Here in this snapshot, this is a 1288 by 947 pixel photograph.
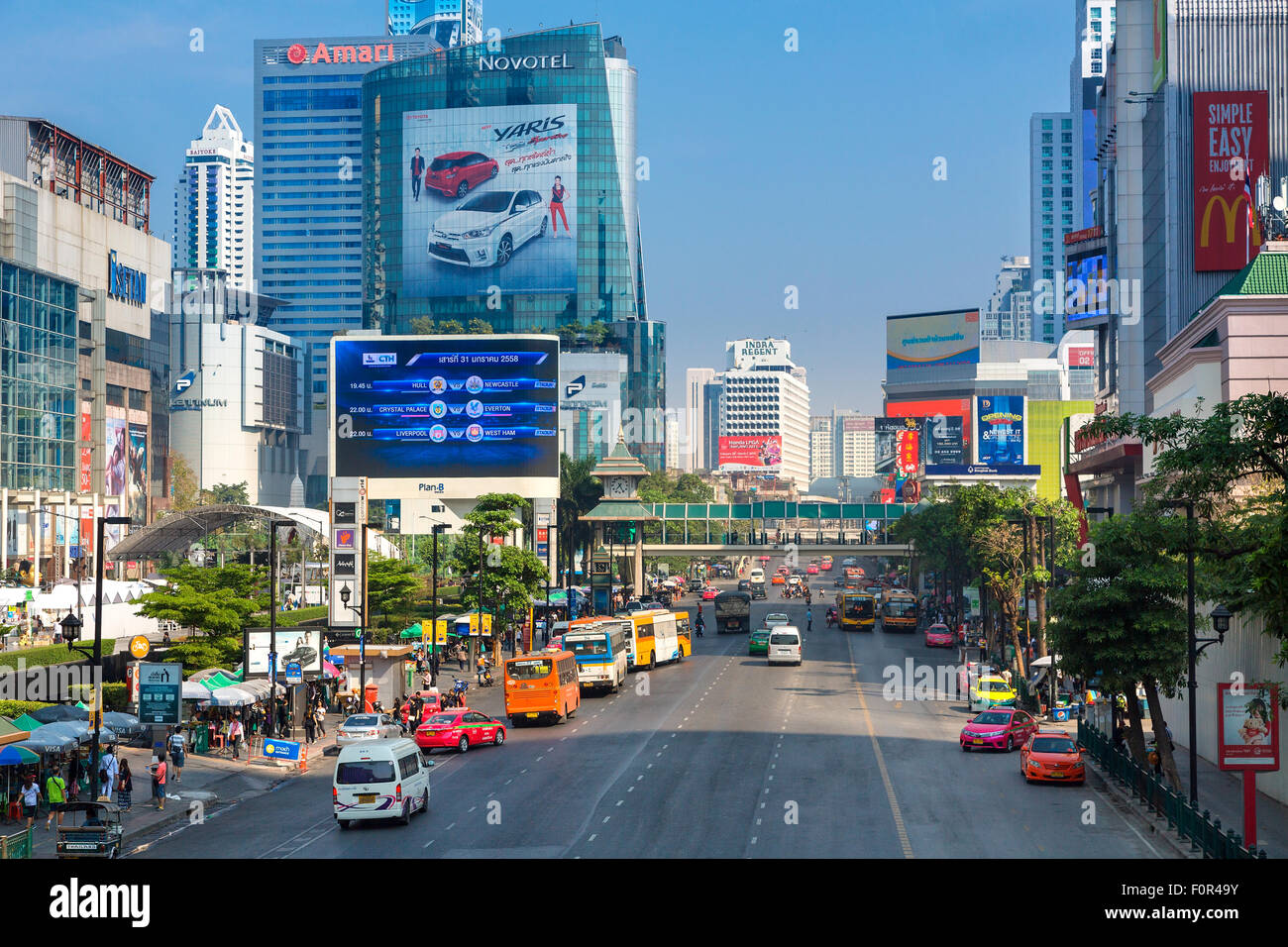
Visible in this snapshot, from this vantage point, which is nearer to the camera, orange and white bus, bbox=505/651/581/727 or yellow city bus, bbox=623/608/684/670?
orange and white bus, bbox=505/651/581/727

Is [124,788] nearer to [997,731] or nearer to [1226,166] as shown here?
[997,731]

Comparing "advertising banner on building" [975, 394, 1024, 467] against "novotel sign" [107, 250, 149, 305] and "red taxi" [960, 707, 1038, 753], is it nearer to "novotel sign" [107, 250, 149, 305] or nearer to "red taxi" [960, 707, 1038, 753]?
"novotel sign" [107, 250, 149, 305]

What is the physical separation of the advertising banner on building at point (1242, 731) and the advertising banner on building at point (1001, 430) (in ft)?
520

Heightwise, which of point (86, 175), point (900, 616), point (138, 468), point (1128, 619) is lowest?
point (900, 616)

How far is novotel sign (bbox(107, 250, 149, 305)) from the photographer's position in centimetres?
14125

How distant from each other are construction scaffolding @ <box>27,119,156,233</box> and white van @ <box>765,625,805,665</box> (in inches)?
3656

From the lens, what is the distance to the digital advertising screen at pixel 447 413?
4311 inches

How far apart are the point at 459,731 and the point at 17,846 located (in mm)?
19381

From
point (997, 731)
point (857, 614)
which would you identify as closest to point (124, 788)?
point (997, 731)

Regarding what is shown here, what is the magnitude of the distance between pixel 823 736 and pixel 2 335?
279ft

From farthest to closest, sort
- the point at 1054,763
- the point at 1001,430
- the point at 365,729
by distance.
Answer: the point at 1001,430
the point at 365,729
the point at 1054,763

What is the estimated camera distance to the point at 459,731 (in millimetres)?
43125

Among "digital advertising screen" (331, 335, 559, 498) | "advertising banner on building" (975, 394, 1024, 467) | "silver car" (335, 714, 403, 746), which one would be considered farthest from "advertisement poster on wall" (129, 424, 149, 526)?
"silver car" (335, 714, 403, 746)
